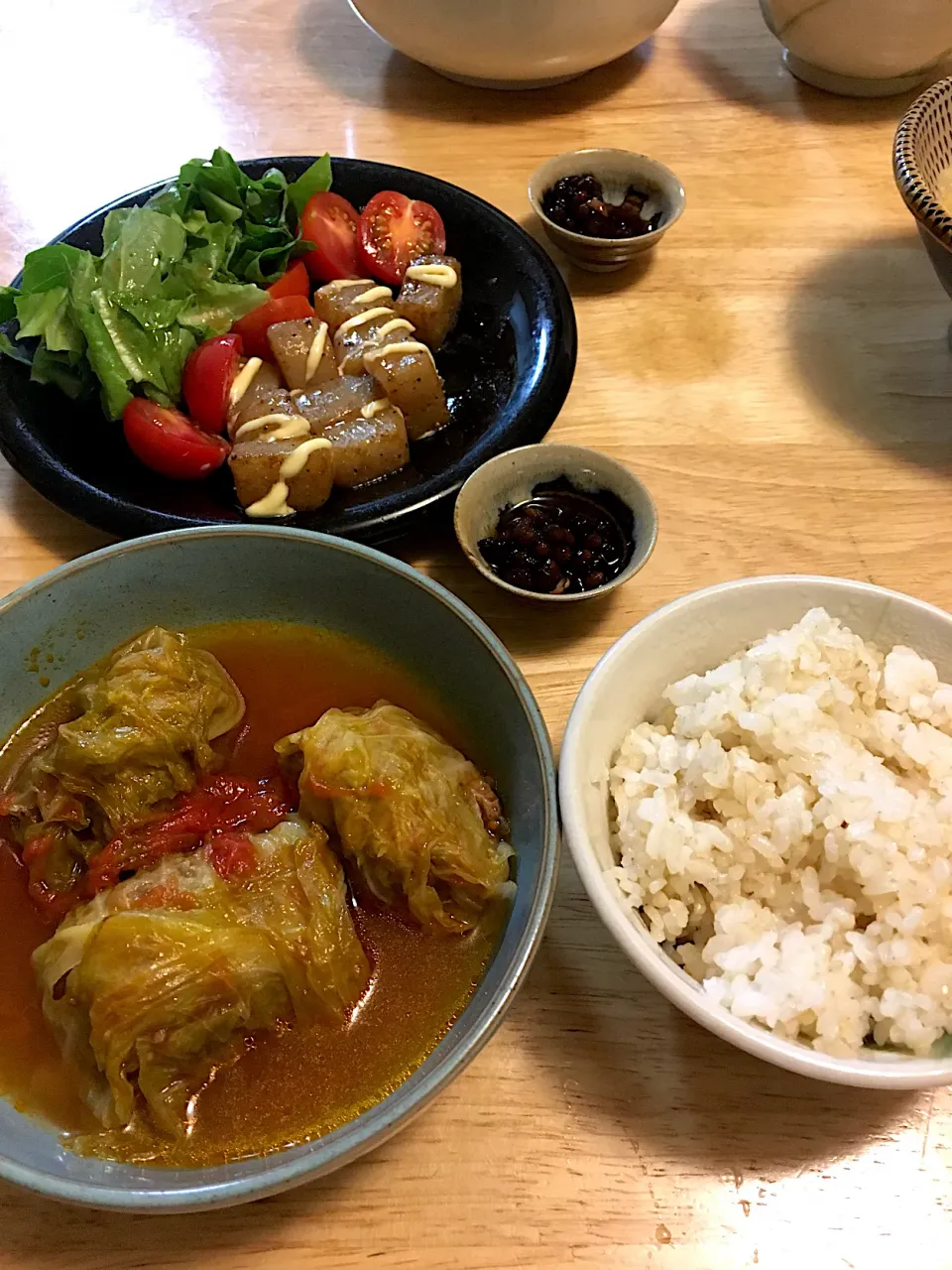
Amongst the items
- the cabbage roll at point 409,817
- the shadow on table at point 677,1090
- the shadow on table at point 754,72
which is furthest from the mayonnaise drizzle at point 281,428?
the shadow on table at point 754,72

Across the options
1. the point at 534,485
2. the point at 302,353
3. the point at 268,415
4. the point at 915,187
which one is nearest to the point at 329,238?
the point at 302,353

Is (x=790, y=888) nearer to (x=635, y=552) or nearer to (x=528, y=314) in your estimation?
(x=635, y=552)

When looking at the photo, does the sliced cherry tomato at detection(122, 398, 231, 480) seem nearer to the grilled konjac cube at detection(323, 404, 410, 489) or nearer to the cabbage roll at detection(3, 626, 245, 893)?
the grilled konjac cube at detection(323, 404, 410, 489)

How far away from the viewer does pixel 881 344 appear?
2467mm

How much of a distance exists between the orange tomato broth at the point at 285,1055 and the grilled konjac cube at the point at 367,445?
1004 mm

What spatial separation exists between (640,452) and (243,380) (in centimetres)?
95

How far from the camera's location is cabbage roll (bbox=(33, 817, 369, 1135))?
1254 mm

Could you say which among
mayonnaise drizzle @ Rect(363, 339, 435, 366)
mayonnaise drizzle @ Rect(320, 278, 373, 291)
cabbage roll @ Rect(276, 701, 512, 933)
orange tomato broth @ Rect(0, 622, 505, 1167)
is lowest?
orange tomato broth @ Rect(0, 622, 505, 1167)

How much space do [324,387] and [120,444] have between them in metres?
0.49

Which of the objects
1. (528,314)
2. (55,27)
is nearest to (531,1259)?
(528,314)

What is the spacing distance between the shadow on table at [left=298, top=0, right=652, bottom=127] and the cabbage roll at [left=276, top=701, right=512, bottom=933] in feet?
8.25

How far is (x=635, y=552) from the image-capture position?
6.09 feet

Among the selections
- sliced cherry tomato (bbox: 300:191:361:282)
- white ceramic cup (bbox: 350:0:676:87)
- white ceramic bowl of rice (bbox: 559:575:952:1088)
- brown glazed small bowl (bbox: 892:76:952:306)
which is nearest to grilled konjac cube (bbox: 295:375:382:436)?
sliced cherry tomato (bbox: 300:191:361:282)

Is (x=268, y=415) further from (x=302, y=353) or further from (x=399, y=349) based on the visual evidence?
(x=399, y=349)
